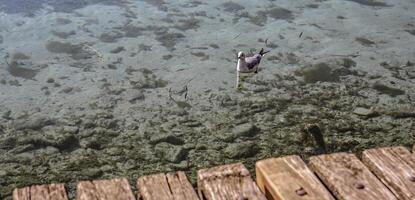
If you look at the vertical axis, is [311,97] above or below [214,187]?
below

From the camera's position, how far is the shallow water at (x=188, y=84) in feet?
11.5

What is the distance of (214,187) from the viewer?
2129 mm

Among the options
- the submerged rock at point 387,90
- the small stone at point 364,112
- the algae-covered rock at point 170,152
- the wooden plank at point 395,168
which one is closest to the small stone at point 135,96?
the algae-covered rock at point 170,152

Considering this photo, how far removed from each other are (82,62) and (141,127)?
123cm

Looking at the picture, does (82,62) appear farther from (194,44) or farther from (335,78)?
(335,78)

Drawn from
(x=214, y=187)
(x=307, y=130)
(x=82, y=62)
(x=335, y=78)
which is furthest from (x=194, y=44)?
(x=214, y=187)

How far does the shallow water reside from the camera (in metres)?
3.51

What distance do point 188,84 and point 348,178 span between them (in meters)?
2.28

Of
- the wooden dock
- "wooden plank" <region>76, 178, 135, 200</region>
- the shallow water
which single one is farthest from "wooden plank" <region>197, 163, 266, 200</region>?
the shallow water

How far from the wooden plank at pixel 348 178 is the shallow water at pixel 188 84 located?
44.8 inches

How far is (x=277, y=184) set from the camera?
6.95 feet

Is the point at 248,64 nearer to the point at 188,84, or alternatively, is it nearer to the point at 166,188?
the point at 188,84

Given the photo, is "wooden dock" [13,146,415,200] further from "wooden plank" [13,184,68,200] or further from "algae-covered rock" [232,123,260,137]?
"algae-covered rock" [232,123,260,137]

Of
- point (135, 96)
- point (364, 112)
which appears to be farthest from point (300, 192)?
point (135, 96)
